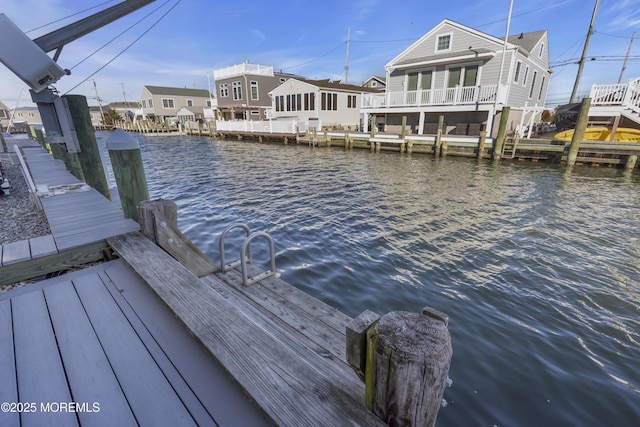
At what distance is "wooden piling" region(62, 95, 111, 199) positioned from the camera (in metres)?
5.32

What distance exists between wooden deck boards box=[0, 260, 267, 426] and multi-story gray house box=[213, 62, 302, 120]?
36.0m

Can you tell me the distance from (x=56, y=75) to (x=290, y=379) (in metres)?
5.72

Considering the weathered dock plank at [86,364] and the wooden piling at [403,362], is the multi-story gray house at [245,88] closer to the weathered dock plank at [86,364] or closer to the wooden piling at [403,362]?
the weathered dock plank at [86,364]

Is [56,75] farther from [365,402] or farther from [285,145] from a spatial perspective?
[285,145]

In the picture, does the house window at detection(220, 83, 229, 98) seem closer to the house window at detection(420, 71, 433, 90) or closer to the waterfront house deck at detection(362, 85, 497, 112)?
the waterfront house deck at detection(362, 85, 497, 112)

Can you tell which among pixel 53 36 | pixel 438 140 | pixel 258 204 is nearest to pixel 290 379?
pixel 53 36

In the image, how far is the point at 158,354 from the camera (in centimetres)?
185

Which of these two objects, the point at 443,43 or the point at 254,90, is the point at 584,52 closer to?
the point at 443,43

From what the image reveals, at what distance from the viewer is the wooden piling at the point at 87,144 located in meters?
5.32

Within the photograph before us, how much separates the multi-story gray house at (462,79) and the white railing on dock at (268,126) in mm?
5830

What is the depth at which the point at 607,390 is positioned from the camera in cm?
287

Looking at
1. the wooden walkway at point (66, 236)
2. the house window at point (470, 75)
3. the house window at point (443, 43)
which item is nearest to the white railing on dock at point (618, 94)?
the house window at point (470, 75)

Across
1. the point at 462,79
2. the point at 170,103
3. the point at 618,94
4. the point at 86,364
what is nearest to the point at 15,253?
the point at 86,364

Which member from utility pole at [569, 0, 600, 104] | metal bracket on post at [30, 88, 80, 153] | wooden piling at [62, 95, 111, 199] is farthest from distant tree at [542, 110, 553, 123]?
metal bracket on post at [30, 88, 80, 153]
